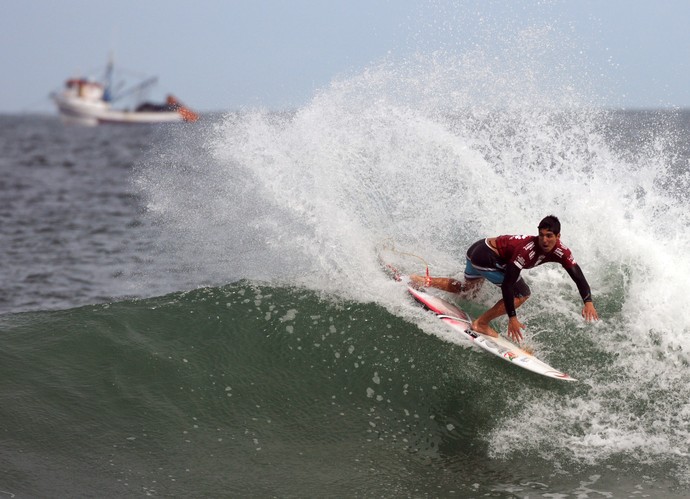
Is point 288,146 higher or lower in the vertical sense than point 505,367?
higher

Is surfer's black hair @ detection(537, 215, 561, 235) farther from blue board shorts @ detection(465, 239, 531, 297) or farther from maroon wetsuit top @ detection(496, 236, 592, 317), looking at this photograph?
blue board shorts @ detection(465, 239, 531, 297)

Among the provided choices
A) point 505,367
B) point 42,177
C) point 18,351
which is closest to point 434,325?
point 505,367

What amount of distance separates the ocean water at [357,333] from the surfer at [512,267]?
0.48m

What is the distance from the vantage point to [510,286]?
8.27 metres

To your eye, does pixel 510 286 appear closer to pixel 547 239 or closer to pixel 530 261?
pixel 530 261

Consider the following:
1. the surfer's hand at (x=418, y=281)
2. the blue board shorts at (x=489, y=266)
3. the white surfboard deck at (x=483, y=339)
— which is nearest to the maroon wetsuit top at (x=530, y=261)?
the blue board shorts at (x=489, y=266)

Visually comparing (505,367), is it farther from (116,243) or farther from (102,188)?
(102,188)

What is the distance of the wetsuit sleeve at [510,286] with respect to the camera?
27.0ft

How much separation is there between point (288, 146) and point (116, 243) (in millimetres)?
7935

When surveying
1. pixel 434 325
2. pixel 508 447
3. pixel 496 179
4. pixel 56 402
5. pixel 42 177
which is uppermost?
pixel 496 179

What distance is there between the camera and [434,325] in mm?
9336

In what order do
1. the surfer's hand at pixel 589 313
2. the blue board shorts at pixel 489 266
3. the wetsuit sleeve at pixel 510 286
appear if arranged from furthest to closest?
1. the blue board shorts at pixel 489 266
2. the wetsuit sleeve at pixel 510 286
3. the surfer's hand at pixel 589 313

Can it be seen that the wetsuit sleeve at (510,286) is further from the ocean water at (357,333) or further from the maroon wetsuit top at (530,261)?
the ocean water at (357,333)

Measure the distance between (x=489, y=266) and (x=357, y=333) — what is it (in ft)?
6.06
